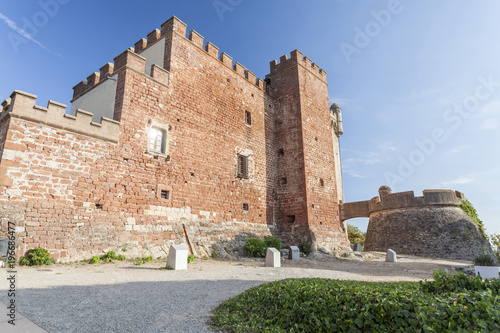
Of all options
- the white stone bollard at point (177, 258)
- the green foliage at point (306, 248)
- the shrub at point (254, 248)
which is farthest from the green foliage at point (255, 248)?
the white stone bollard at point (177, 258)

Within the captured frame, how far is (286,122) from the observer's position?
59.5 feet

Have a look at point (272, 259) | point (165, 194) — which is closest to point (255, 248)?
point (272, 259)

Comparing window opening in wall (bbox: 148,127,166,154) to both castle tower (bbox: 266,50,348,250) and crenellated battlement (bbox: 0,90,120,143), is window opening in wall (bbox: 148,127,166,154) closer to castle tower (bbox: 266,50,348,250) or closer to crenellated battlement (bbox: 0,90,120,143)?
crenellated battlement (bbox: 0,90,120,143)

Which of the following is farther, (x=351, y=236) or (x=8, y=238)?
(x=351, y=236)

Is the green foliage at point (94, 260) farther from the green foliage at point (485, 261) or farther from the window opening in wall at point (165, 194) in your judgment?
the green foliage at point (485, 261)

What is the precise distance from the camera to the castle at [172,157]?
8.52 meters

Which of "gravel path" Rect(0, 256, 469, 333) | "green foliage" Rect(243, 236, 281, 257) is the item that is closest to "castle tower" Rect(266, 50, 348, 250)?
"green foliage" Rect(243, 236, 281, 257)

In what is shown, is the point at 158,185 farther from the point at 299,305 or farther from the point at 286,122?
the point at 286,122

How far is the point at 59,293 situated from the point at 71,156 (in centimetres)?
563

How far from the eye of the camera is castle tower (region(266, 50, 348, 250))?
52.7 feet

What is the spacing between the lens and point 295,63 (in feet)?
60.6

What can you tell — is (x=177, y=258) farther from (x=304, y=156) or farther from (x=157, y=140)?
(x=304, y=156)

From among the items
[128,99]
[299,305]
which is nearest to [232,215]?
[128,99]

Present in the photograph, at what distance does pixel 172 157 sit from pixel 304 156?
27.0 feet
